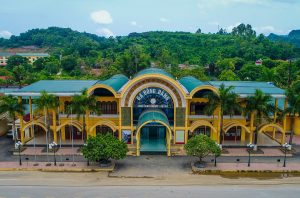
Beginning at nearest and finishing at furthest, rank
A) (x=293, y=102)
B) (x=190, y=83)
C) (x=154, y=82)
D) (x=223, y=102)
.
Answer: (x=223, y=102) → (x=293, y=102) → (x=154, y=82) → (x=190, y=83)

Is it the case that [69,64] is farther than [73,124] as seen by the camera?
Yes

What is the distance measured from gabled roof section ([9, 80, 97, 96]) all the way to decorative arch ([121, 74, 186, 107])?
23.3 ft

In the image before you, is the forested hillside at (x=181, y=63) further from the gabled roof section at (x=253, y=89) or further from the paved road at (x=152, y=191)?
the paved road at (x=152, y=191)

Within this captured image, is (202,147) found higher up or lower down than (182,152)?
higher up

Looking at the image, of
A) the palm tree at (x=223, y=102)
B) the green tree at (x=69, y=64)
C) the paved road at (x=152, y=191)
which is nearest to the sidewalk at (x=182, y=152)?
the palm tree at (x=223, y=102)

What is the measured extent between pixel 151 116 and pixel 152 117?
0.36m

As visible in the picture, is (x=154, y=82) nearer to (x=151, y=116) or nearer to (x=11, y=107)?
(x=151, y=116)

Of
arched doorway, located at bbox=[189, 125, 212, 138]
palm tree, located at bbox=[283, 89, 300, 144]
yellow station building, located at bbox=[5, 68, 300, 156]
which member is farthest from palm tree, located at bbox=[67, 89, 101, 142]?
palm tree, located at bbox=[283, 89, 300, 144]

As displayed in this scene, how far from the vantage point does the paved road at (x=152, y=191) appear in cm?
3272

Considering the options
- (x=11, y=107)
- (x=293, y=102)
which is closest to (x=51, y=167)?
(x=11, y=107)

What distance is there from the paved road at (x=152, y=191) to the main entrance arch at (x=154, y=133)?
1034cm

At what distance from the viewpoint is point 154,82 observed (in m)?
45.8

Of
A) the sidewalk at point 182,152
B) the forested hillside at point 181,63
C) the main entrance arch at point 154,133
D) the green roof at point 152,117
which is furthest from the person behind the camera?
the forested hillside at point 181,63

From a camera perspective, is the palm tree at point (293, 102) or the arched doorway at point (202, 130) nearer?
the palm tree at point (293, 102)
